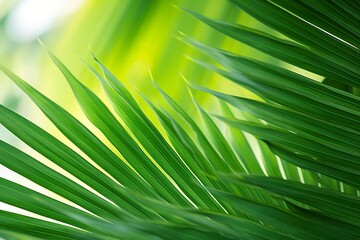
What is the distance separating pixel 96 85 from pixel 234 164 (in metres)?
0.26

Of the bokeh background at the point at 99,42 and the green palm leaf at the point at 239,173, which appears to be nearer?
the green palm leaf at the point at 239,173

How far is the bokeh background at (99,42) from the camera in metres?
0.81

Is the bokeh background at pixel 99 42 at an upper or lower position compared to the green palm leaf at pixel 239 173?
upper

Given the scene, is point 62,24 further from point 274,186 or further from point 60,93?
point 274,186

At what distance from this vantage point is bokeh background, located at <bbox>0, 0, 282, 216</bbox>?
2.66ft

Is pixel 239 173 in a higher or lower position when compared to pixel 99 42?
lower

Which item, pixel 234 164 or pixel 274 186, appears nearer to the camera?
pixel 274 186

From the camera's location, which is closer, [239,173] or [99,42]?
[239,173]

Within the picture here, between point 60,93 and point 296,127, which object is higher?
point 60,93

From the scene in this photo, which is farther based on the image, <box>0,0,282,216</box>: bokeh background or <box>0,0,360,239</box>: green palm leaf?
<box>0,0,282,216</box>: bokeh background

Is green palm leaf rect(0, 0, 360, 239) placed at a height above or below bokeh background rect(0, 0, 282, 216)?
below

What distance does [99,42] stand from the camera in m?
0.82

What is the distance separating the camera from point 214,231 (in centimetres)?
35

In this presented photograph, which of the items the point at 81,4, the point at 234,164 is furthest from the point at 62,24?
the point at 234,164
